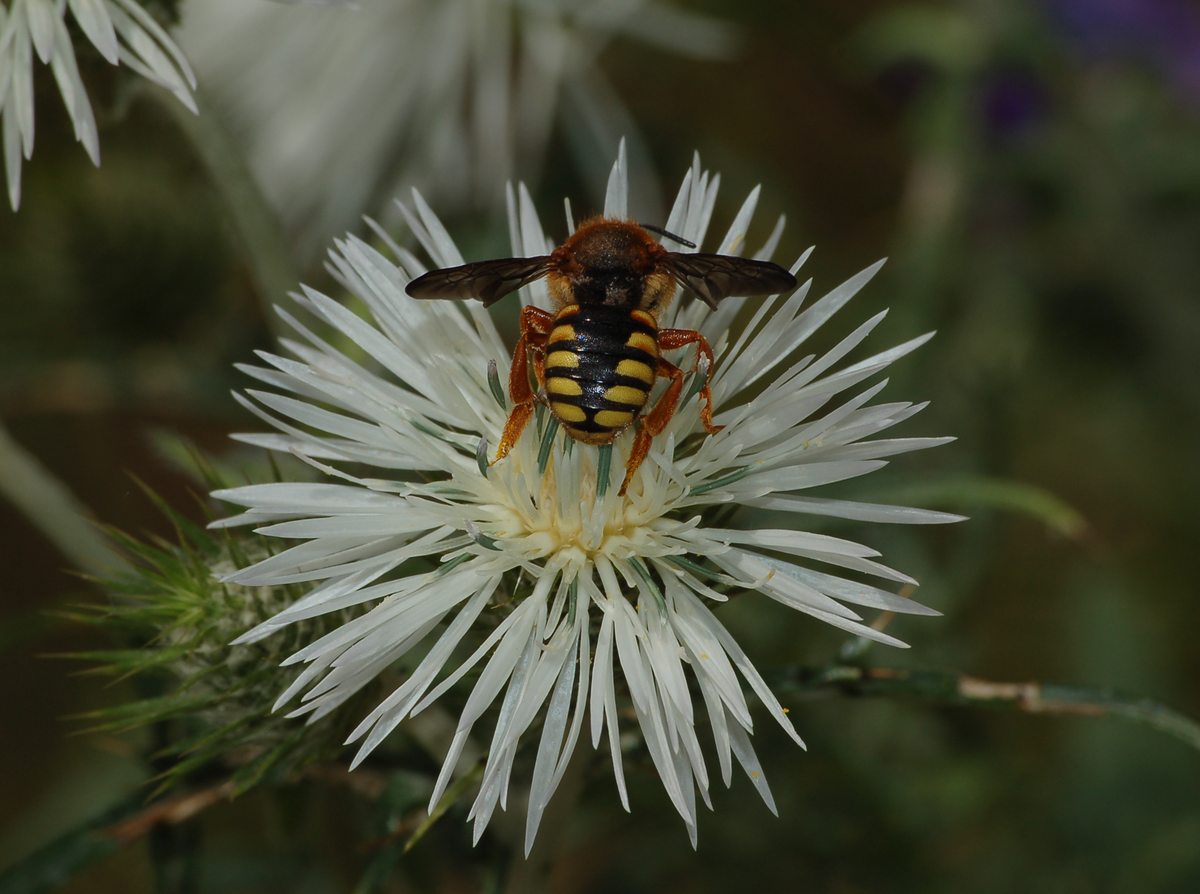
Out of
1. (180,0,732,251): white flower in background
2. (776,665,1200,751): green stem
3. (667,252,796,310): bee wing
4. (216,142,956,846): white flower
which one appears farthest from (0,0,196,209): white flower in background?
(180,0,732,251): white flower in background

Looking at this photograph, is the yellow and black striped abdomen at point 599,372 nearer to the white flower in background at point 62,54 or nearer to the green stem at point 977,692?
the green stem at point 977,692

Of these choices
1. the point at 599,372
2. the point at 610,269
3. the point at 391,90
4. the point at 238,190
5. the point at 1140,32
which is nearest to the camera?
the point at 599,372

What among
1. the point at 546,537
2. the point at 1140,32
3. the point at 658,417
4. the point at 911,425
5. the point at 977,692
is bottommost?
the point at 977,692

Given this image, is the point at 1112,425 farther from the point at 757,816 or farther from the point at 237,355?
the point at 237,355

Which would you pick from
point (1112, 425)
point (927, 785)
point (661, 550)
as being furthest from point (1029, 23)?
point (661, 550)

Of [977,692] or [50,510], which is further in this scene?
[50,510]

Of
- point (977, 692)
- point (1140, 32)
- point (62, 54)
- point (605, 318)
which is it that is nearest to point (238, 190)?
point (62, 54)

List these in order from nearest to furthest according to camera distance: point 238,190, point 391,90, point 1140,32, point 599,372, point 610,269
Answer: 1. point 599,372
2. point 610,269
3. point 238,190
4. point 391,90
5. point 1140,32

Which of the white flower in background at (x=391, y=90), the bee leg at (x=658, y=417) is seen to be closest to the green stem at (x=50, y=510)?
the bee leg at (x=658, y=417)

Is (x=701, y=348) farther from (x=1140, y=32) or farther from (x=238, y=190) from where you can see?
(x=1140, y=32)
